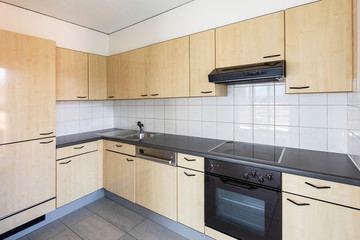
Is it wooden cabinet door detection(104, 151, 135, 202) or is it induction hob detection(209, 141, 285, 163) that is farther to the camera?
wooden cabinet door detection(104, 151, 135, 202)

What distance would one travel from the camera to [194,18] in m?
2.23

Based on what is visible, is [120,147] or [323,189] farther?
[120,147]

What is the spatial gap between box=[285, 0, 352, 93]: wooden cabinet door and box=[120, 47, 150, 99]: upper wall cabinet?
1.62 metres

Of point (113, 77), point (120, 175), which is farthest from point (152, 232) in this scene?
point (113, 77)

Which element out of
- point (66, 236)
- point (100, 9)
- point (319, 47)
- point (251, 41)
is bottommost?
point (66, 236)

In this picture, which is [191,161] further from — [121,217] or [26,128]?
[26,128]

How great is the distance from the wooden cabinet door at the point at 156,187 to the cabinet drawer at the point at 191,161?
0.42 ft

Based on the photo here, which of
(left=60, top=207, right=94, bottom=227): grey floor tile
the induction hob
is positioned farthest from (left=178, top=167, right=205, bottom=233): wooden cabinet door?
(left=60, top=207, right=94, bottom=227): grey floor tile

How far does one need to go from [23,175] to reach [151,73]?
69.9 inches

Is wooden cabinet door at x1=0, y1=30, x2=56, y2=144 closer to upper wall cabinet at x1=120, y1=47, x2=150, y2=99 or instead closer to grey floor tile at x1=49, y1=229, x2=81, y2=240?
upper wall cabinet at x1=120, y1=47, x2=150, y2=99

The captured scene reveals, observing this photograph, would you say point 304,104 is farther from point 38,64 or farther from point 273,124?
point 38,64

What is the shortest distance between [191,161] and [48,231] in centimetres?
180

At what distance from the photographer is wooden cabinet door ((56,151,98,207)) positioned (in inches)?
88.7

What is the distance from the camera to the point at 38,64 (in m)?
2.02
